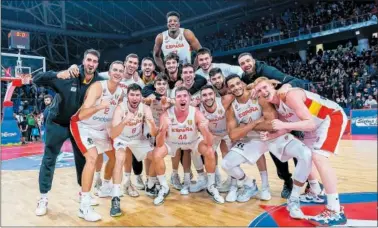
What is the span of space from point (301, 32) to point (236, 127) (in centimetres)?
1815

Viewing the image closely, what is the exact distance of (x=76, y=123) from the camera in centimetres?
383

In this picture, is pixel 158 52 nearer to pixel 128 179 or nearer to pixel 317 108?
pixel 128 179

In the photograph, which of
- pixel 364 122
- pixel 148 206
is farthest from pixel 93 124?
pixel 364 122

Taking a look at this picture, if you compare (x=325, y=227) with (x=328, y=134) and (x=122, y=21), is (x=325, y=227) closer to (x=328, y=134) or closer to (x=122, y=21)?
(x=328, y=134)

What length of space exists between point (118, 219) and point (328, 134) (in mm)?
2541

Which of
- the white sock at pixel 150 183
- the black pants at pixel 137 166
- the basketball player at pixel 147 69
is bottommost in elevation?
the white sock at pixel 150 183

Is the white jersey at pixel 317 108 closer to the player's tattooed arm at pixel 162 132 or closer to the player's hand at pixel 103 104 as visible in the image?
the player's tattooed arm at pixel 162 132

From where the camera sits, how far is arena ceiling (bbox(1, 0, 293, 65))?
75.4 ft

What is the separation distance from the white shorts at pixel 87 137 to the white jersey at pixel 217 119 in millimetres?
1423

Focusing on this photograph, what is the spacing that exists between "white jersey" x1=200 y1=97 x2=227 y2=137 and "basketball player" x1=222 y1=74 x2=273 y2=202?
0.22 m

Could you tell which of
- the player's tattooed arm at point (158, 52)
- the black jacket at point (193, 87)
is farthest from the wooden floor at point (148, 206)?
the player's tattooed arm at point (158, 52)

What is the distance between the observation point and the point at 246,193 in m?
4.18

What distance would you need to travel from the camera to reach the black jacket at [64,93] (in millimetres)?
3854

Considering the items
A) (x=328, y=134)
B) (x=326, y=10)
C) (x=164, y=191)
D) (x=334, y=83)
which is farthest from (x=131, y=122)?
(x=326, y=10)
